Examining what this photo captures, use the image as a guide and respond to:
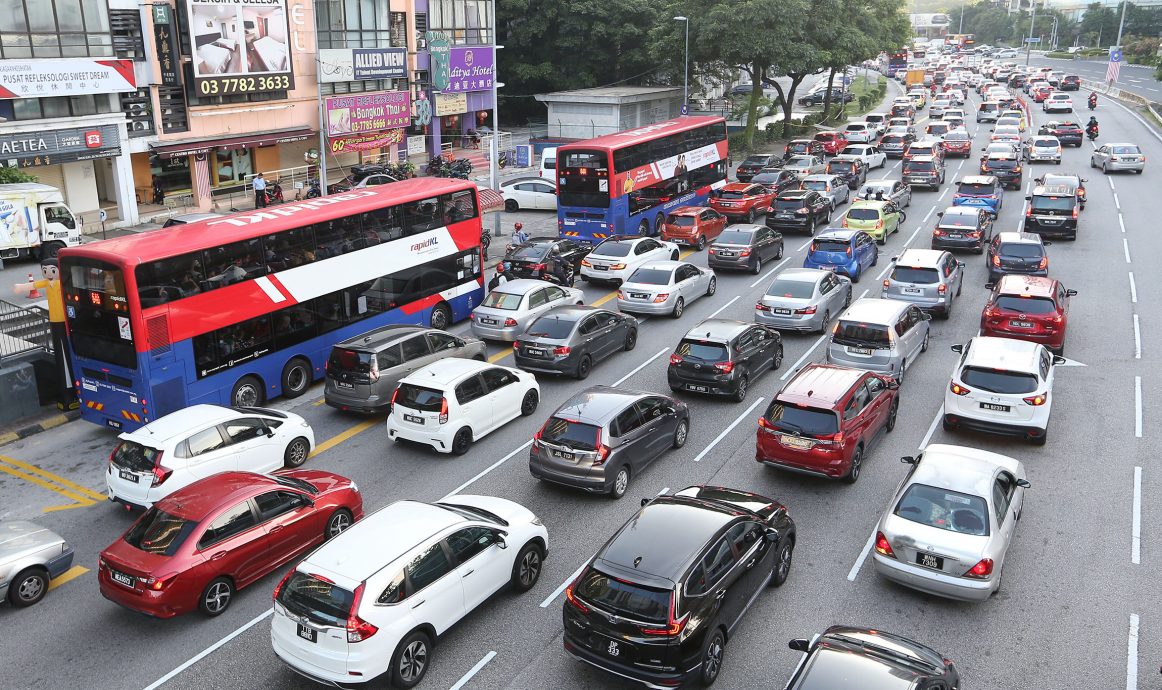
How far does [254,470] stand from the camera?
15.4 m

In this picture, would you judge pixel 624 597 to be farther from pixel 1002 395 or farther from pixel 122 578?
pixel 1002 395

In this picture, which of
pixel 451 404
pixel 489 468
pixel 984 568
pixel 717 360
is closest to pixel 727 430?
pixel 717 360

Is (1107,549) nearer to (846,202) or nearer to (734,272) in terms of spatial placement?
(734,272)

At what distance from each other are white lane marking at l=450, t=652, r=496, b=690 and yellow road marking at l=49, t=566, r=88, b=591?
6370 millimetres

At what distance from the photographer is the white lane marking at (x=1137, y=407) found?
17228 millimetres

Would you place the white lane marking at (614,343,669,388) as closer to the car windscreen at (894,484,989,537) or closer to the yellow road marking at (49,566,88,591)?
the car windscreen at (894,484,989,537)

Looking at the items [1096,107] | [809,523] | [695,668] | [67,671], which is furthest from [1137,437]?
[1096,107]

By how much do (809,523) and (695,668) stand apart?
488 centimetres

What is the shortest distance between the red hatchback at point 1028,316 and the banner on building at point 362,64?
105 ft

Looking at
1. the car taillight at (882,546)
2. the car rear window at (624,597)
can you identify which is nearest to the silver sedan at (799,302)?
the car taillight at (882,546)

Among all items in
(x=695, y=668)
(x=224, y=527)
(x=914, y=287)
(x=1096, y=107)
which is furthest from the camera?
(x=1096, y=107)

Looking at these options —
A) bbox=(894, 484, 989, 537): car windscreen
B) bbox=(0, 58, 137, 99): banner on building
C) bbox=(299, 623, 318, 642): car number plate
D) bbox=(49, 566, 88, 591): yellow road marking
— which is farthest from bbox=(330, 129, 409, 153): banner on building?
bbox=(894, 484, 989, 537): car windscreen

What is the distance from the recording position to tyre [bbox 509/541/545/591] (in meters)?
12.0

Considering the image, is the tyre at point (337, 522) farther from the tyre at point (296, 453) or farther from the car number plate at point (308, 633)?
the car number plate at point (308, 633)
